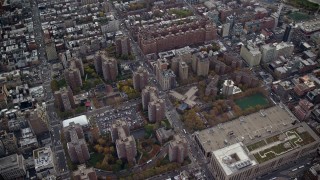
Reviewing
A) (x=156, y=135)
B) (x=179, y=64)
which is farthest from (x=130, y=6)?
(x=156, y=135)

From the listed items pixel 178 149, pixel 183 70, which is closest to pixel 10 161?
pixel 178 149

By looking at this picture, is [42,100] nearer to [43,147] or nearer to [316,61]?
[43,147]

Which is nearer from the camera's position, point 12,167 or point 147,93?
point 12,167

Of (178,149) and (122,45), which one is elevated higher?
(122,45)

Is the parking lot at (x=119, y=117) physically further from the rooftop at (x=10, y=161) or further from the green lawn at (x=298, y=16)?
the green lawn at (x=298, y=16)

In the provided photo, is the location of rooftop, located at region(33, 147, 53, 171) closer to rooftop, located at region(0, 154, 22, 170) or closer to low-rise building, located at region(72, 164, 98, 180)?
rooftop, located at region(0, 154, 22, 170)

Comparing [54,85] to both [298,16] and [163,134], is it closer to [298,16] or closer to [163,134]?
[163,134]

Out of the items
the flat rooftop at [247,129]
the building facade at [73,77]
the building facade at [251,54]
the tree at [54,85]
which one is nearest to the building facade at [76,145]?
the building facade at [73,77]
